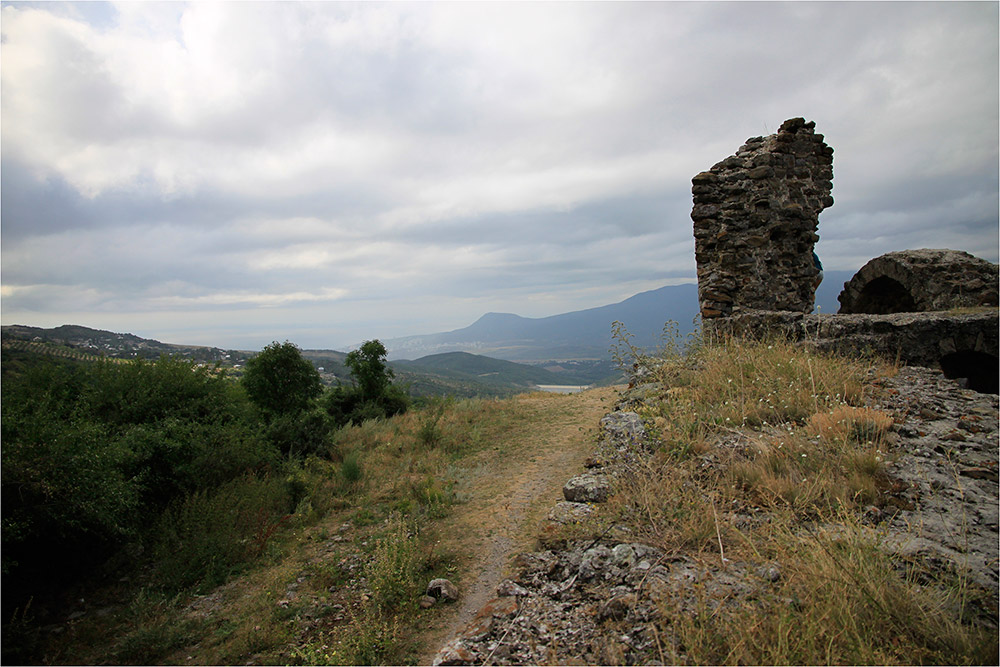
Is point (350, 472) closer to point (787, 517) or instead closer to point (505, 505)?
point (505, 505)

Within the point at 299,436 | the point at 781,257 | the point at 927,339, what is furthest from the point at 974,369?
the point at 299,436

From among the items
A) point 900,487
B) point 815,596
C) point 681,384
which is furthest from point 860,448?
point 681,384

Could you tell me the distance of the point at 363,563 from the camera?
4953 millimetres

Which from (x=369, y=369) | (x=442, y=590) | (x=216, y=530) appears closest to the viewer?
(x=442, y=590)

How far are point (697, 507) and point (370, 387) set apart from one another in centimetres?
1299

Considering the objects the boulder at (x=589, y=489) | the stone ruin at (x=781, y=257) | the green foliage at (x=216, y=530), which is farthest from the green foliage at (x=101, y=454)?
the stone ruin at (x=781, y=257)

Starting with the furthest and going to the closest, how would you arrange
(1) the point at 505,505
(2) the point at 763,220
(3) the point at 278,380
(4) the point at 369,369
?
(4) the point at 369,369
(3) the point at 278,380
(2) the point at 763,220
(1) the point at 505,505

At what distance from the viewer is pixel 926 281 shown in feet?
27.5

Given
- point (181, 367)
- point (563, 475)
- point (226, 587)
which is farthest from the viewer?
point (181, 367)

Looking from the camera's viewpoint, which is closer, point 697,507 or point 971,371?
point 697,507

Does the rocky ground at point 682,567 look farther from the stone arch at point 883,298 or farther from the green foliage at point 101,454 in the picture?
the stone arch at point 883,298

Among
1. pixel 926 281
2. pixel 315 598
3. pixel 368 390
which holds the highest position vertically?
pixel 926 281

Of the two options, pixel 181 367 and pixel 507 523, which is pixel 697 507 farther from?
pixel 181 367

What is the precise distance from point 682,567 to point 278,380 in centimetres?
1115
